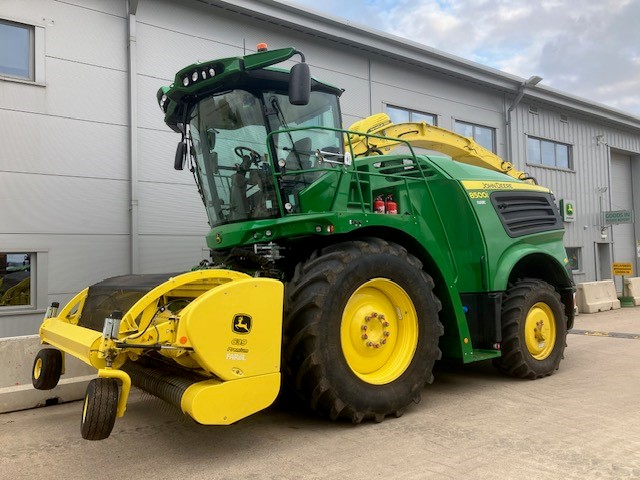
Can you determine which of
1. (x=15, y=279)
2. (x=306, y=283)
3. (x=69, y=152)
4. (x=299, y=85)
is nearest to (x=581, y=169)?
(x=69, y=152)

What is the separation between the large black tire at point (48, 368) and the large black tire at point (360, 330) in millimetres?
1912

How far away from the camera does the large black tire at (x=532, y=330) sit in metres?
5.61

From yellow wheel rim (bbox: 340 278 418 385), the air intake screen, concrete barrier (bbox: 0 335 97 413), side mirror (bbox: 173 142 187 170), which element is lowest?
concrete barrier (bbox: 0 335 97 413)

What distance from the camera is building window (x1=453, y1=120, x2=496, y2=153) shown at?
1348 cm

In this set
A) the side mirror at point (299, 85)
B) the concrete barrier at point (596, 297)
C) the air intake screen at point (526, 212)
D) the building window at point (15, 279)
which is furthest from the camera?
the concrete barrier at point (596, 297)

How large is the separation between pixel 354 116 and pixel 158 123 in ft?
13.8

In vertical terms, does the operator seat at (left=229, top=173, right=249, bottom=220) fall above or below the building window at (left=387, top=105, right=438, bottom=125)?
below

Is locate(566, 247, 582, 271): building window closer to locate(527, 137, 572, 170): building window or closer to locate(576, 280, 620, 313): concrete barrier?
locate(527, 137, 572, 170): building window

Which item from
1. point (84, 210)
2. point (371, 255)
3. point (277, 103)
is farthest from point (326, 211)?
point (84, 210)

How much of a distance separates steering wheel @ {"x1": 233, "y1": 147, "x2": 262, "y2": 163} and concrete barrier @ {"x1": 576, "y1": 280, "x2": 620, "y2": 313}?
1083 centimetres

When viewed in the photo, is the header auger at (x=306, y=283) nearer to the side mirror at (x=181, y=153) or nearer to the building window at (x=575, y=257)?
the side mirror at (x=181, y=153)

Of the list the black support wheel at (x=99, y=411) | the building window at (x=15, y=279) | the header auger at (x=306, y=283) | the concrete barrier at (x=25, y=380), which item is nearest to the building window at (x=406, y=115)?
the header auger at (x=306, y=283)

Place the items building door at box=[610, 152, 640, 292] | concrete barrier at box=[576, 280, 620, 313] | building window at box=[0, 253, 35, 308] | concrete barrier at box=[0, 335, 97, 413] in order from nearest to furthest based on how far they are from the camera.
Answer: concrete barrier at box=[0, 335, 97, 413] < building window at box=[0, 253, 35, 308] < concrete barrier at box=[576, 280, 620, 313] < building door at box=[610, 152, 640, 292]

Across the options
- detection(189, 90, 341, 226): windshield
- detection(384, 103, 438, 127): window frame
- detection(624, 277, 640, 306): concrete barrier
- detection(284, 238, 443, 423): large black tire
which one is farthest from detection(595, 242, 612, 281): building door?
detection(189, 90, 341, 226): windshield
